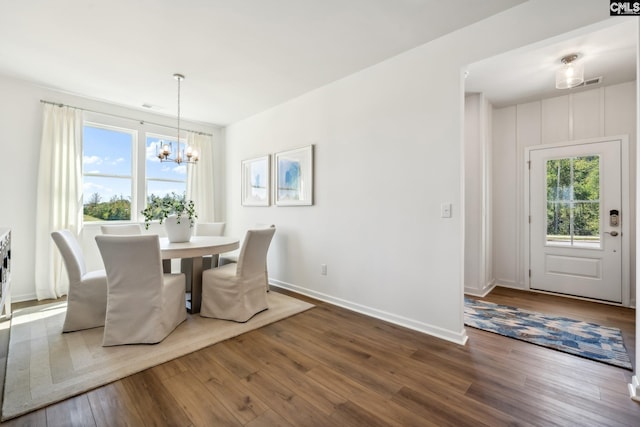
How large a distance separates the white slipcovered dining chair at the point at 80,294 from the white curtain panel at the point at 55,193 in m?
1.40

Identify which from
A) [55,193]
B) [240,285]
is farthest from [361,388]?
[55,193]

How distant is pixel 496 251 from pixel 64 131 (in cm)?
628

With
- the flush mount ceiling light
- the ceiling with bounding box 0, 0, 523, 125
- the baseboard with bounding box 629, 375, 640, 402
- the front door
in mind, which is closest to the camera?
the baseboard with bounding box 629, 375, 640, 402

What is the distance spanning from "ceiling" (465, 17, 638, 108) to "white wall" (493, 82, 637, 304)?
6.8 inches

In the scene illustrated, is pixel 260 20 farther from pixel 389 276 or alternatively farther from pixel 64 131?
pixel 64 131

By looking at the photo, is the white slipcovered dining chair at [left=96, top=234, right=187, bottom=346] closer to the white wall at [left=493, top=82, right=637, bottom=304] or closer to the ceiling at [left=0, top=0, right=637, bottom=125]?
the ceiling at [left=0, top=0, right=637, bottom=125]

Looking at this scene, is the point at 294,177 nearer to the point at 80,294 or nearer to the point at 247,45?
the point at 247,45

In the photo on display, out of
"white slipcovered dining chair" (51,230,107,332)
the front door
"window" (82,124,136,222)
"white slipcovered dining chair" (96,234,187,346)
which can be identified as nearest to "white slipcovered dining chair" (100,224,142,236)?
"white slipcovered dining chair" (51,230,107,332)

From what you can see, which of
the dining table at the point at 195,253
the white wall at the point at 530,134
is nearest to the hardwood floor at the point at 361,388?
the dining table at the point at 195,253

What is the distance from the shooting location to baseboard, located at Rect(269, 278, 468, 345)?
8.05 feet

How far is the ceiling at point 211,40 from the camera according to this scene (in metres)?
2.18

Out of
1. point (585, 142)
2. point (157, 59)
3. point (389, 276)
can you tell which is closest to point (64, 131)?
point (157, 59)

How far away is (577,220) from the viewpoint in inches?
144

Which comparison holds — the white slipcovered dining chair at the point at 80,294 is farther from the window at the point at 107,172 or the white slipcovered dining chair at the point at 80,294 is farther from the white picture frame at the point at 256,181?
the white picture frame at the point at 256,181
